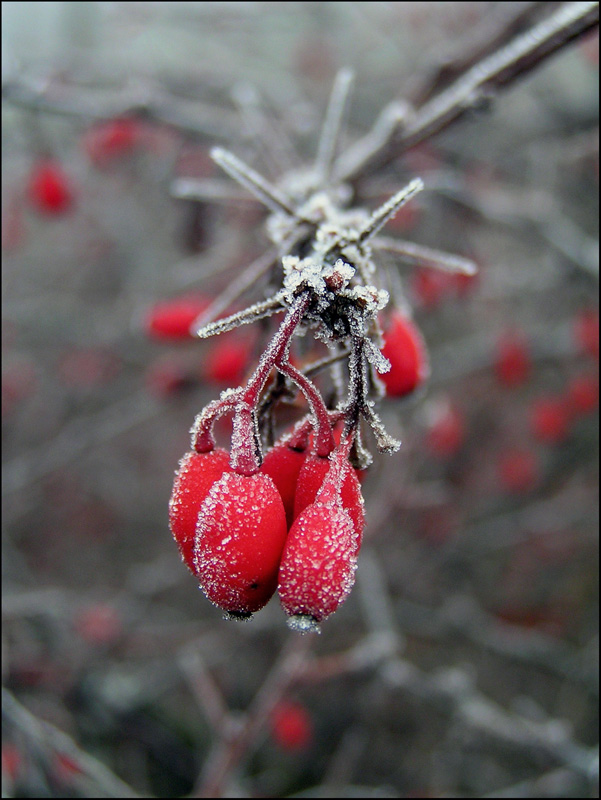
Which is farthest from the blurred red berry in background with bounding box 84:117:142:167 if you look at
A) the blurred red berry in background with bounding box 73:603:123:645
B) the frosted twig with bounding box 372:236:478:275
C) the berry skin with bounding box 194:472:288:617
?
the berry skin with bounding box 194:472:288:617

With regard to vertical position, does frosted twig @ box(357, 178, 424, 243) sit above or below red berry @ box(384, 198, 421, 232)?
below

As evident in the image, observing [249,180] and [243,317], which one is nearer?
[243,317]

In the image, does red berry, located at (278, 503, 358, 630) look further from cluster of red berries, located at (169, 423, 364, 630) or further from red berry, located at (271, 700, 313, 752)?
red berry, located at (271, 700, 313, 752)

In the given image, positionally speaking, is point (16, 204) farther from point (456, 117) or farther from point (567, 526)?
point (567, 526)

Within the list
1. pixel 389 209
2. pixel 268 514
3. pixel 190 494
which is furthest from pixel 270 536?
pixel 389 209

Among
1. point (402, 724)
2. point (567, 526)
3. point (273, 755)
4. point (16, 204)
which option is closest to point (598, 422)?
point (567, 526)

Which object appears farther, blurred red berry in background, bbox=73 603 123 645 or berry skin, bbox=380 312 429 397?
blurred red berry in background, bbox=73 603 123 645

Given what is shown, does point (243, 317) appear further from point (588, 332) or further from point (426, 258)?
point (588, 332)
